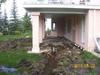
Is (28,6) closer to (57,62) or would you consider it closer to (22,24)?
(57,62)

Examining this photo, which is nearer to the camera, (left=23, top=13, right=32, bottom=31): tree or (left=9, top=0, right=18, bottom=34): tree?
(left=9, top=0, right=18, bottom=34): tree

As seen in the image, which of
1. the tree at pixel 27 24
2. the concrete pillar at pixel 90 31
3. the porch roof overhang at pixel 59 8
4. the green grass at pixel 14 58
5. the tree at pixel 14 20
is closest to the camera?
the green grass at pixel 14 58

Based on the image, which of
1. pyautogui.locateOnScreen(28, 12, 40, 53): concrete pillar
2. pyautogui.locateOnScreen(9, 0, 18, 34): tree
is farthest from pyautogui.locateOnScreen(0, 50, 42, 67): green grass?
pyautogui.locateOnScreen(9, 0, 18, 34): tree

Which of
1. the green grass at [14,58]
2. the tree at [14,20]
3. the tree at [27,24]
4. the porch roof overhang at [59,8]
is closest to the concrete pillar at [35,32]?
the porch roof overhang at [59,8]

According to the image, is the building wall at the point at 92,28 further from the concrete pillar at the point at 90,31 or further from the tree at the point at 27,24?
the tree at the point at 27,24

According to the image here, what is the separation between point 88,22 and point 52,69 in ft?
45.5

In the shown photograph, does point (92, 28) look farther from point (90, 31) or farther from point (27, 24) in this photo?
point (27, 24)

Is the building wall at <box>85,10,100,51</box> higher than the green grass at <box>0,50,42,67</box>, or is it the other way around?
the building wall at <box>85,10,100,51</box>

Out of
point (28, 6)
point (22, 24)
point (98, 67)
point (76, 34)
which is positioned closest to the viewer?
point (98, 67)

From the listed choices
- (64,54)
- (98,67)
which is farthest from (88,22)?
(64,54)

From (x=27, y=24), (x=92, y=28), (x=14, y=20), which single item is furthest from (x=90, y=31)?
(x=14, y=20)

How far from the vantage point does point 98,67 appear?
15.0 metres

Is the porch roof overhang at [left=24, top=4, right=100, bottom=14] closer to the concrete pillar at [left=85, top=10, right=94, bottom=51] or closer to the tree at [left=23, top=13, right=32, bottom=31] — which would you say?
the concrete pillar at [left=85, top=10, right=94, bottom=51]

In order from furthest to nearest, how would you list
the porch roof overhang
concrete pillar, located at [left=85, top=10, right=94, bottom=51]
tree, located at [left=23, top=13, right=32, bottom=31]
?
tree, located at [left=23, top=13, right=32, bottom=31] → concrete pillar, located at [left=85, top=10, right=94, bottom=51] → the porch roof overhang
